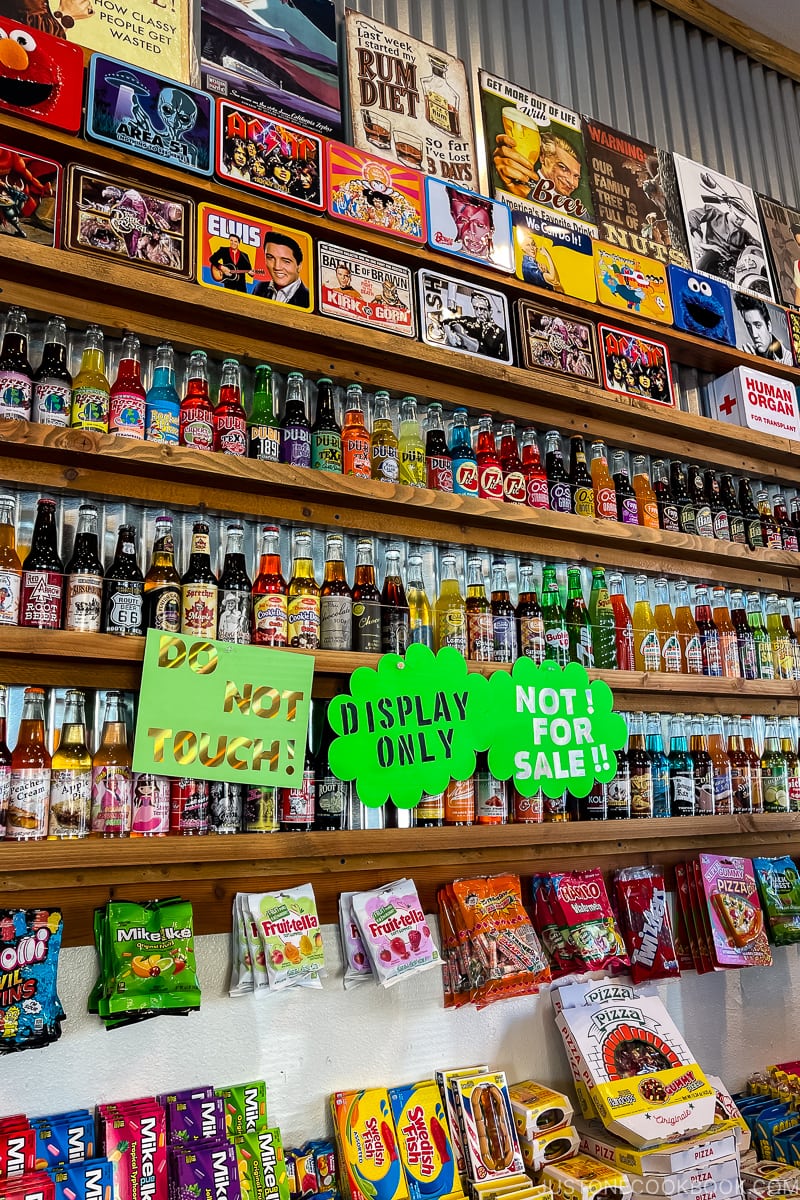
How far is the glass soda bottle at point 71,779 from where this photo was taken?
5.54 ft

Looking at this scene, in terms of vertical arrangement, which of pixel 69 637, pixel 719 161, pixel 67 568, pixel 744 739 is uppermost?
pixel 719 161

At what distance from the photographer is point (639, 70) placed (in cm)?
343

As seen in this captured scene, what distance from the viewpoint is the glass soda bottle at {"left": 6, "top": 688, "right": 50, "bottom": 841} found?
5.39 feet

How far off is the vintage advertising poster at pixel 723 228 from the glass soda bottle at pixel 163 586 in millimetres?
2194

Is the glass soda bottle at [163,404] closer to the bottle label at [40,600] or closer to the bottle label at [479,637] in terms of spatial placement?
the bottle label at [40,600]

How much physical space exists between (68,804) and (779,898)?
2.01 meters

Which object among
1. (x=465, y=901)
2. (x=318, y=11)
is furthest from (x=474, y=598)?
(x=318, y=11)

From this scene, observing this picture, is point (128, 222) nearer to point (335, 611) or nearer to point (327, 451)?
point (327, 451)

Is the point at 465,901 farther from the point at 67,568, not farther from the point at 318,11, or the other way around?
the point at 318,11

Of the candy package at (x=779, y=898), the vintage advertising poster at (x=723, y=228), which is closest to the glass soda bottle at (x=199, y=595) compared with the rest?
the candy package at (x=779, y=898)

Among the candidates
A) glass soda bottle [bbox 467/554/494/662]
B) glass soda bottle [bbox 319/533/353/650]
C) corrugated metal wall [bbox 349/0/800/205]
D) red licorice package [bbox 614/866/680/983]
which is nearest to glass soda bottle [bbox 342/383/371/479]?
glass soda bottle [bbox 319/533/353/650]

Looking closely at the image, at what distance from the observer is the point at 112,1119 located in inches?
65.0

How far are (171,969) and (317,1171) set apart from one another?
522 millimetres

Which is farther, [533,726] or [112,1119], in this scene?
[533,726]
